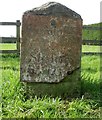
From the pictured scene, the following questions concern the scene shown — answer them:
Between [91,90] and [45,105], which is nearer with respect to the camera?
[45,105]

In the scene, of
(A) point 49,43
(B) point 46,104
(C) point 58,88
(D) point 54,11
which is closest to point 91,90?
(C) point 58,88

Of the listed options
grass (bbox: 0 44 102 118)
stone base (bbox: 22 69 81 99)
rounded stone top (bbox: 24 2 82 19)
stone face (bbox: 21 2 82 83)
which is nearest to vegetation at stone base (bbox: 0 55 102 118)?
grass (bbox: 0 44 102 118)

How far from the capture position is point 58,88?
5.69 m

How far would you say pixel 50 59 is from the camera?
5660 mm

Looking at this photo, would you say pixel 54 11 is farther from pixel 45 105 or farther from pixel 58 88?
pixel 45 105

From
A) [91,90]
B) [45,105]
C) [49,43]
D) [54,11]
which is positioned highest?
[54,11]

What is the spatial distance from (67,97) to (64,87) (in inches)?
6.5

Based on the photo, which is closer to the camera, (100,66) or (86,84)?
(86,84)

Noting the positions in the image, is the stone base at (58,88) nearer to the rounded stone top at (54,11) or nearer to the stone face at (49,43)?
the stone face at (49,43)

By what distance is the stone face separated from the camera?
562cm

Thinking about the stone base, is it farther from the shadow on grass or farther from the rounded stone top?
the rounded stone top

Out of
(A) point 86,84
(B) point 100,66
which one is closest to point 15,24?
(B) point 100,66

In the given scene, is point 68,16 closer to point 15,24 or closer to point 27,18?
point 27,18

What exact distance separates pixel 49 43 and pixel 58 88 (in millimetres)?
728
